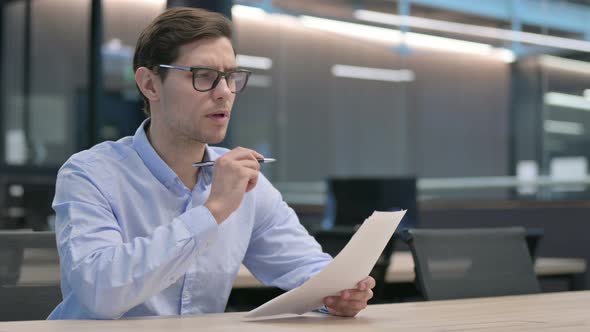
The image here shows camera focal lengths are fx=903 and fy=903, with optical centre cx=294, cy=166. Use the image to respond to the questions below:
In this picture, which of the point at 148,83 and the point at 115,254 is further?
the point at 148,83

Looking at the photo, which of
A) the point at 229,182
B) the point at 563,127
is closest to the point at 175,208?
the point at 229,182

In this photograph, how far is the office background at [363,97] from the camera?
21.0 ft

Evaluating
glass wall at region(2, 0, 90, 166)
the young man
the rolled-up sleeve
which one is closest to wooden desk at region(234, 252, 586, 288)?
the young man

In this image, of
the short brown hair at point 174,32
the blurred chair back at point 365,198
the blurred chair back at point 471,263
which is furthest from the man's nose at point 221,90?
the blurred chair back at point 365,198

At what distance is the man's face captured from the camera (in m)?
2.10

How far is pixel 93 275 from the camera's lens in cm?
183

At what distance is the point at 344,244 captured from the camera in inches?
164

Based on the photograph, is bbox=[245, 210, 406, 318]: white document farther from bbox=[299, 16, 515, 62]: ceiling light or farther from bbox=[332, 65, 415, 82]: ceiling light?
bbox=[332, 65, 415, 82]: ceiling light

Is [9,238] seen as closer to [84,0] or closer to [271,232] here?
[271,232]

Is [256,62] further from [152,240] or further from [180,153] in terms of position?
[152,240]

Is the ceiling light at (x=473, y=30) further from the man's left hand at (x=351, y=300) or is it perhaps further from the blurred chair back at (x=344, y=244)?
the man's left hand at (x=351, y=300)

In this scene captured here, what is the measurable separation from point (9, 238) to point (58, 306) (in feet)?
0.74

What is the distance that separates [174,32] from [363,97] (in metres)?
6.04

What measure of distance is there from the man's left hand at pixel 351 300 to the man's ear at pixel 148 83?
2.17 feet
